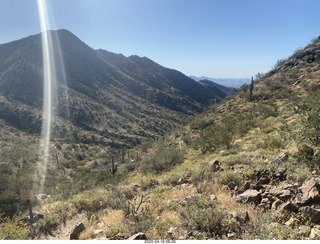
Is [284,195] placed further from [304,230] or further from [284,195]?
[304,230]

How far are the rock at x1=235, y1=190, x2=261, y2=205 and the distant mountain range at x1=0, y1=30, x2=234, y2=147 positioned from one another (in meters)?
47.3

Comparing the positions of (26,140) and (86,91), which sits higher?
(86,91)

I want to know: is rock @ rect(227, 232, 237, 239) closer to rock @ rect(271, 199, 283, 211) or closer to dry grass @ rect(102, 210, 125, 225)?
rock @ rect(271, 199, 283, 211)

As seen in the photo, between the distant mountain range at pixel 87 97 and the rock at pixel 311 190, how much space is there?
48.1 meters

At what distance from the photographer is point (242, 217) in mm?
5512

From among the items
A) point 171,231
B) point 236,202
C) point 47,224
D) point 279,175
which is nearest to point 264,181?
point 279,175

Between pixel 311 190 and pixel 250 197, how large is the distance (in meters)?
1.26

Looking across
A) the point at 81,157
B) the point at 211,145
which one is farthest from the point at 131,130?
the point at 211,145

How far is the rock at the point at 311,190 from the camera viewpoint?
5668 millimetres

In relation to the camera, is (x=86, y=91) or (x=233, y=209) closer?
(x=233, y=209)

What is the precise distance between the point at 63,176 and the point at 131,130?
3066cm

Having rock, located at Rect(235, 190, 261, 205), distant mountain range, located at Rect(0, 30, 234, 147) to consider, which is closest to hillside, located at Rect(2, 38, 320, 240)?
rock, located at Rect(235, 190, 261, 205)

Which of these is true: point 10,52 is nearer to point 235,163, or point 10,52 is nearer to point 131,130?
point 131,130

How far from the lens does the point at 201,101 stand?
397 ft
